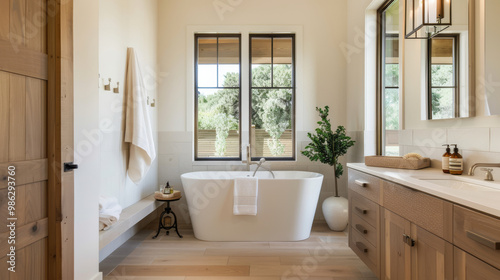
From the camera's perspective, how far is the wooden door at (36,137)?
1352mm

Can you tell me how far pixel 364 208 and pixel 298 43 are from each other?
8.15ft

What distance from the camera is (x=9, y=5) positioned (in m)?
1.36

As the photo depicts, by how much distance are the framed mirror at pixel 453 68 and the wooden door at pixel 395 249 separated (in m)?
0.79

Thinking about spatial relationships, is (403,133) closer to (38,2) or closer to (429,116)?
(429,116)

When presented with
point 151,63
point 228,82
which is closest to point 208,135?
point 228,82

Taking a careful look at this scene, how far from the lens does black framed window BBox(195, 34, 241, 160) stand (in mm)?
4074

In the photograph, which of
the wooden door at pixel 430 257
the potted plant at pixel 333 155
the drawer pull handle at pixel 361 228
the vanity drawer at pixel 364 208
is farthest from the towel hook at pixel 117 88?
the wooden door at pixel 430 257

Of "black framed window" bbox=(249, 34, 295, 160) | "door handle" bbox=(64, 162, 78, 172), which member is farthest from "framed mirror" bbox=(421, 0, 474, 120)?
"door handle" bbox=(64, 162, 78, 172)

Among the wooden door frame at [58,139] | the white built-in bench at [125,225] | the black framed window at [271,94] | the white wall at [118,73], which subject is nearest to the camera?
the wooden door frame at [58,139]

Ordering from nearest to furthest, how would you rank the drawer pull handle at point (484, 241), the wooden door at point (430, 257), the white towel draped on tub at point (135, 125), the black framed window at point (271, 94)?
the drawer pull handle at point (484, 241)
the wooden door at point (430, 257)
the white towel draped on tub at point (135, 125)
the black framed window at point (271, 94)

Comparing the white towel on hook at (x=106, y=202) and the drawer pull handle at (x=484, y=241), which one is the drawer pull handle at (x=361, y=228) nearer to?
the drawer pull handle at (x=484, y=241)

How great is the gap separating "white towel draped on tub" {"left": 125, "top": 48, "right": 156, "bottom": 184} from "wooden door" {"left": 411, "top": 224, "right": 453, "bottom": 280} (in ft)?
7.86

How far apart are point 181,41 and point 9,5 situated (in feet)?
8.86

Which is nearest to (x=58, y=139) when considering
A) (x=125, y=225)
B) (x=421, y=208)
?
(x=125, y=225)
